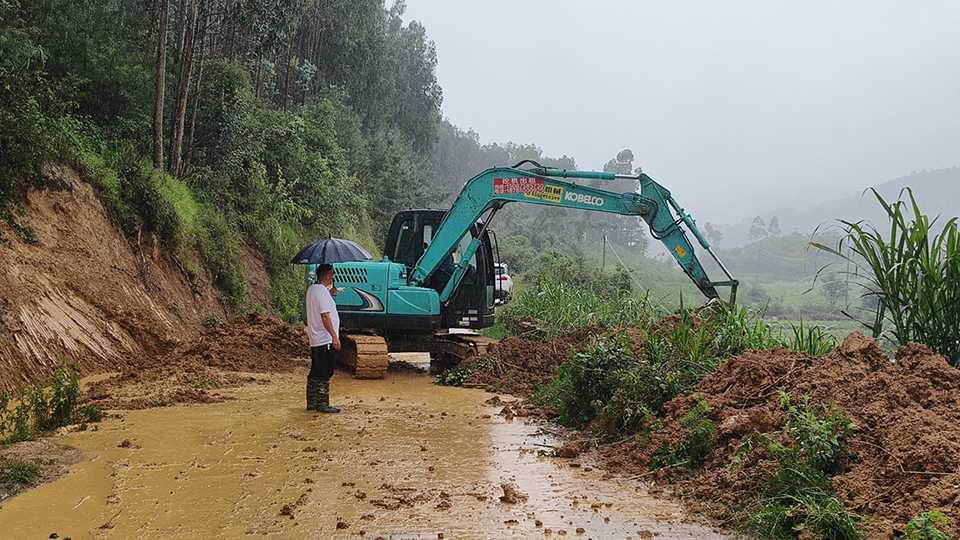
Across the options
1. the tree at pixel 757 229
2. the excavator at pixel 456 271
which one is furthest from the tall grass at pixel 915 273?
the tree at pixel 757 229

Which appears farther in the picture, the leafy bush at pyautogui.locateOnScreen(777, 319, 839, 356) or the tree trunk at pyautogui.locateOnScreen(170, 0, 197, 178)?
the tree trunk at pyautogui.locateOnScreen(170, 0, 197, 178)

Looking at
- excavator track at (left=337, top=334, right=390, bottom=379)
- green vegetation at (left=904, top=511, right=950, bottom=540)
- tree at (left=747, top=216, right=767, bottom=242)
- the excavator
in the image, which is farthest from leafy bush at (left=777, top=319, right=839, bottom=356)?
tree at (left=747, top=216, right=767, bottom=242)

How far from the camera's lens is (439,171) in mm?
89125

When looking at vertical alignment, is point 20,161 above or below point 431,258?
above

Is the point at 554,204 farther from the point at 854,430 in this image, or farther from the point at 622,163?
the point at 622,163

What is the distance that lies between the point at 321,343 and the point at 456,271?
408 cm

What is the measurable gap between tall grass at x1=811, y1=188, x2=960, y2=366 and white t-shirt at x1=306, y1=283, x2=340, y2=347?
503cm

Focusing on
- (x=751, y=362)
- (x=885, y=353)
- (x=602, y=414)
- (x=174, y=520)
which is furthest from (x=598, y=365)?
(x=174, y=520)

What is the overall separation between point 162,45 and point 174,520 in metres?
13.0

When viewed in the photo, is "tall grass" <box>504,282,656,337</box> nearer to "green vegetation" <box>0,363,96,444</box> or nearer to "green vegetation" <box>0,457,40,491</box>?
"green vegetation" <box>0,363,96,444</box>

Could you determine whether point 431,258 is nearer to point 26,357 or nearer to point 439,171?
point 26,357

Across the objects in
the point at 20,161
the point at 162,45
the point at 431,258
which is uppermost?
the point at 162,45

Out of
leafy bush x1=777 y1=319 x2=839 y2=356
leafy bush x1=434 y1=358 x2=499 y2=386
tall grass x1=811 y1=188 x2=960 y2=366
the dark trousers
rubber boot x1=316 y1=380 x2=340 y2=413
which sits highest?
tall grass x1=811 y1=188 x2=960 y2=366

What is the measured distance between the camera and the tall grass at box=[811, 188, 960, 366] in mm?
5688
